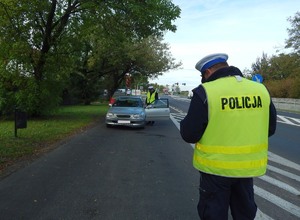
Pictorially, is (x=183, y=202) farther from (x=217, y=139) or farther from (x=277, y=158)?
(x=277, y=158)

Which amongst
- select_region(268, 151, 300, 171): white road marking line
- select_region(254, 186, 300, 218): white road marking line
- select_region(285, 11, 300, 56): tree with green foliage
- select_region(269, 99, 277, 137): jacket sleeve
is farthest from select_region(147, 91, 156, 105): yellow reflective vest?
select_region(285, 11, 300, 56): tree with green foliage

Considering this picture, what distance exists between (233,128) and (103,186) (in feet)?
13.2

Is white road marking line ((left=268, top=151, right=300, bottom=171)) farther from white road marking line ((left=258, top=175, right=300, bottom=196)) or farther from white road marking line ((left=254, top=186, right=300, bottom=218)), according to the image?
white road marking line ((left=254, top=186, right=300, bottom=218))

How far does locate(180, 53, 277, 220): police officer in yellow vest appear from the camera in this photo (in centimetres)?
287

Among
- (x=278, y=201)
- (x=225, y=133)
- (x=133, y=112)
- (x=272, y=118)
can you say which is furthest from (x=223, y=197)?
(x=133, y=112)

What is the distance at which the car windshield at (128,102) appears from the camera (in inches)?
700

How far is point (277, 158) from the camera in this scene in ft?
32.8

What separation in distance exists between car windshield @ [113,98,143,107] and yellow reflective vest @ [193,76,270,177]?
14.9 meters

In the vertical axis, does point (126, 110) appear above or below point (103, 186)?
above

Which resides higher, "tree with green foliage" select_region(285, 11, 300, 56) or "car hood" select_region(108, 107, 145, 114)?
"tree with green foliage" select_region(285, 11, 300, 56)

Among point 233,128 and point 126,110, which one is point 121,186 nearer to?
point 233,128

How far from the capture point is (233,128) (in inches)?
113

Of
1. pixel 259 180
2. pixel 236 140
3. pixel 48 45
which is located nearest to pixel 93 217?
pixel 236 140

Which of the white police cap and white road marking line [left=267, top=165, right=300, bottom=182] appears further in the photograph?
white road marking line [left=267, top=165, right=300, bottom=182]
